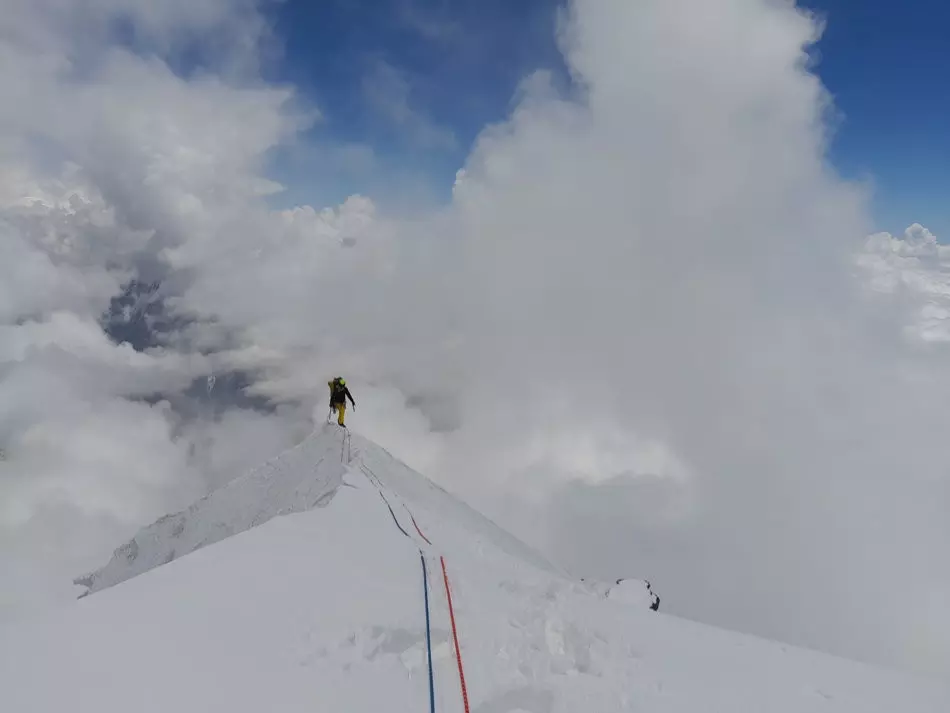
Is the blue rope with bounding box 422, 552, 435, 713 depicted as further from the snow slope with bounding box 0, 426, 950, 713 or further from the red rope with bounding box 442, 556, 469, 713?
the red rope with bounding box 442, 556, 469, 713

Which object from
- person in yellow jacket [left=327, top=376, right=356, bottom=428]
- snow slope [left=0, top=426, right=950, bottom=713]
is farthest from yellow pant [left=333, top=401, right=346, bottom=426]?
snow slope [left=0, top=426, right=950, bottom=713]

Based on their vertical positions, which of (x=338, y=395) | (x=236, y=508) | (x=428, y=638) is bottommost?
(x=428, y=638)

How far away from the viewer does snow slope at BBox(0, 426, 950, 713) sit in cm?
990

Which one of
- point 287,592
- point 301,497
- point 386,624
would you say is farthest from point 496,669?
point 301,497

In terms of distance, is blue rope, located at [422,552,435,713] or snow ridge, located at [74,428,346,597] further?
snow ridge, located at [74,428,346,597]

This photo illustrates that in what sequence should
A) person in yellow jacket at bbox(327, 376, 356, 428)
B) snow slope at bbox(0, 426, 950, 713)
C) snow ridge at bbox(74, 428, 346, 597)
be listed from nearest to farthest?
snow slope at bbox(0, 426, 950, 713) < snow ridge at bbox(74, 428, 346, 597) < person in yellow jacket at bbox(327, 376, 356, 428)

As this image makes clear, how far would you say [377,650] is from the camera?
11.2m

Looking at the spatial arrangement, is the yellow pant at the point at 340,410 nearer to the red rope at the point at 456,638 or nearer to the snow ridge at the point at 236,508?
the snow ridge at the point at 236,508

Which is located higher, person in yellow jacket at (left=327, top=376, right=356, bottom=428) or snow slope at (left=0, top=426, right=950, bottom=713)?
person in yellow jacket at (left=327, top=376, right=356, bottom=428)

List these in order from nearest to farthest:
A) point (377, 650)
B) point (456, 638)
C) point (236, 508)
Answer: point (377, 650)
point (456, 638)
point (236, 508)

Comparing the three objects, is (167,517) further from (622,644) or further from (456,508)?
(622,644)

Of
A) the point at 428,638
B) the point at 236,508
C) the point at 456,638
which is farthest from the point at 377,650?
the point at 236,508

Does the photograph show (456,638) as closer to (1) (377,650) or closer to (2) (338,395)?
(1) (377,650)

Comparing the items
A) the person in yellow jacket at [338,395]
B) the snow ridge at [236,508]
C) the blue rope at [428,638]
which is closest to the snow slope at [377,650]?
the blue rope at [428,638]
